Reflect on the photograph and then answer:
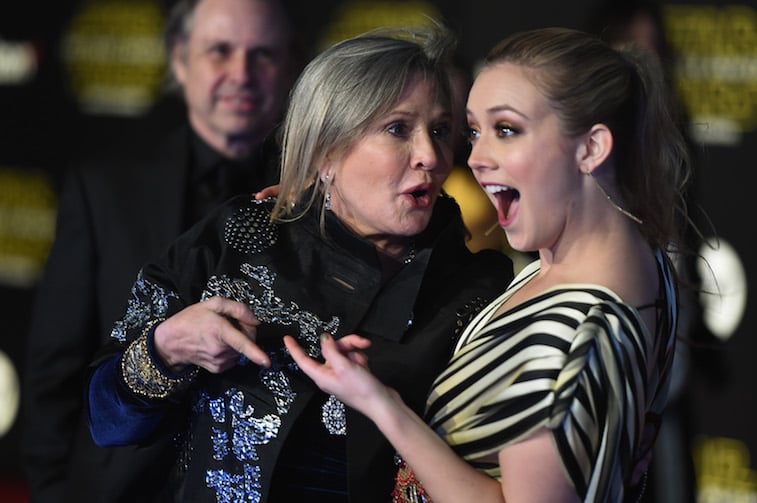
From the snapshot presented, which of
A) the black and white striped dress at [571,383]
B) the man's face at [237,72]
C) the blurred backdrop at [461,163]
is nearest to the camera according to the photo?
the black and white striped dress at [571,383]

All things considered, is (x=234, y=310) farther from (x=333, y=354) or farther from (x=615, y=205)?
(x=615, y=205)

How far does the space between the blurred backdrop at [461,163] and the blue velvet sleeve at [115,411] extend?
0.85 metres

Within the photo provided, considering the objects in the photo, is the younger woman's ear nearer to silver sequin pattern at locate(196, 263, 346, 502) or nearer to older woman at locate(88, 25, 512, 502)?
older woman at locate(88, 25, 512, 502)

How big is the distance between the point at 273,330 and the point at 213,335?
0.18 m

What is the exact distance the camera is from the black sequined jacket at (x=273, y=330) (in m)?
2.13

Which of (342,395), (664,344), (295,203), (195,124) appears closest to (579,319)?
(664,344)

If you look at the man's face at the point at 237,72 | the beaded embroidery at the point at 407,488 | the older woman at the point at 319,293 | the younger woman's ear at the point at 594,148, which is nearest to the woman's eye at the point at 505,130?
the younger woman's ear at the point at 594,148

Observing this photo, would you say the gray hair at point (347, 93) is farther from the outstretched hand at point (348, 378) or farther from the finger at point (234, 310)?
the outstretched hand at point (348, 378)

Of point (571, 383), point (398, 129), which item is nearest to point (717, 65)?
point (398, 129)

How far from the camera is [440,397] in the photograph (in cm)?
200

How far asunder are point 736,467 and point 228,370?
1988 mm

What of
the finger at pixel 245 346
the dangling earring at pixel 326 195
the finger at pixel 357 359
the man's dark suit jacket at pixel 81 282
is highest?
the dangling earring at pixel 326 195

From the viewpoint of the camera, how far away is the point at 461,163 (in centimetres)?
367

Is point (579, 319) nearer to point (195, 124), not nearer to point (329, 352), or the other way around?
point (329, 352)
